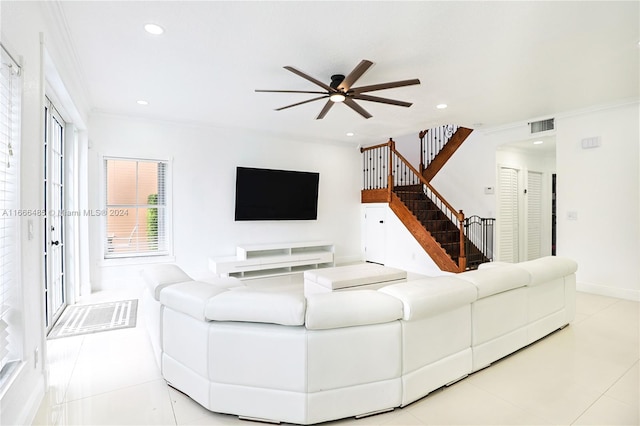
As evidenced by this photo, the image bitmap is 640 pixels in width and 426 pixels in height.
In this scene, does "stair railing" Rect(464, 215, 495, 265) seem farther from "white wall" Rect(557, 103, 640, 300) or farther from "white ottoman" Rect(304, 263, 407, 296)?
"white ottoman" Rect(304, 263, 407, 296)

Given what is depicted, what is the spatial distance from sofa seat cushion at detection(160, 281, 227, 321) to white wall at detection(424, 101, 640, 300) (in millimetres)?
5361

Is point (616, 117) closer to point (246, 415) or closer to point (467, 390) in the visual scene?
point (467, 390)

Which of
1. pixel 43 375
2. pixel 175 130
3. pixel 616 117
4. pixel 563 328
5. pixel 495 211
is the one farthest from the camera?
pixel 495 211

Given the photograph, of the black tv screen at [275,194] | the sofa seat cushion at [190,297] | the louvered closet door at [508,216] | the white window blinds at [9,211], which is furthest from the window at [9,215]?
the louvered closet door at [508,216]

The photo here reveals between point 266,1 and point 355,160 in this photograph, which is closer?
point 266,1

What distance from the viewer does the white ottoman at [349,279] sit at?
386 centimetres

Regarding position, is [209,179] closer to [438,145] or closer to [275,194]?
[275,194]

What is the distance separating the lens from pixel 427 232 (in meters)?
6.11

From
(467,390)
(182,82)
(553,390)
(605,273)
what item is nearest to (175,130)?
(182,82)

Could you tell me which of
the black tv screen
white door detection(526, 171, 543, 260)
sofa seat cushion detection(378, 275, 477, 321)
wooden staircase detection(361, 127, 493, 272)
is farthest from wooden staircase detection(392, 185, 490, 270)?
sofa seat cushion detection(378, 275, 477, 321)

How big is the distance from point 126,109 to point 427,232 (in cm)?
543

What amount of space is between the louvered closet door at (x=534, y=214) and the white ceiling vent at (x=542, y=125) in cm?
161

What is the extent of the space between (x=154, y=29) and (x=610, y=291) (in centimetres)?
638

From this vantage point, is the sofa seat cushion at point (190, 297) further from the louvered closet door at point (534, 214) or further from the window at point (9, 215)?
the louvered closet door at point (534, 214)
